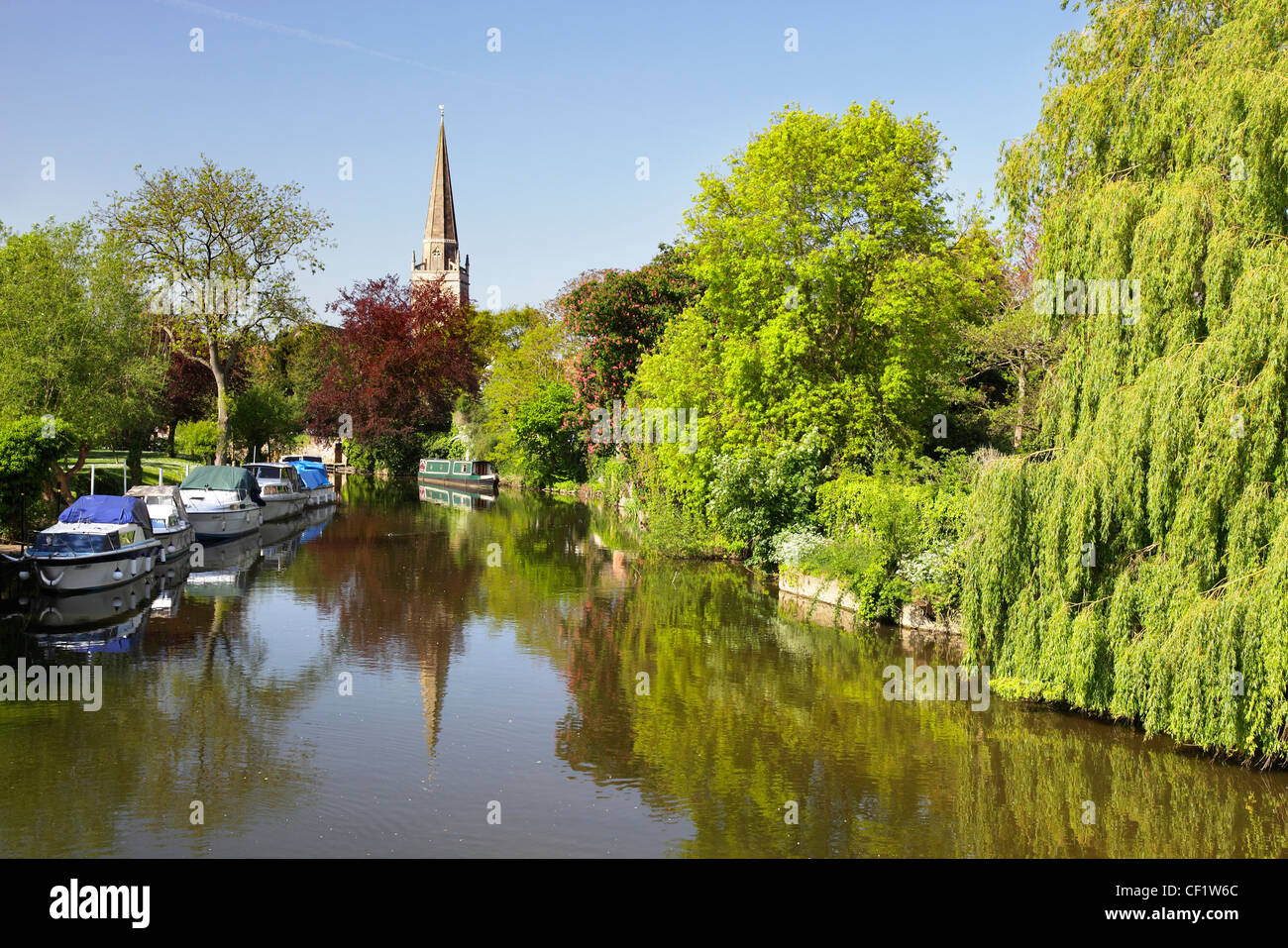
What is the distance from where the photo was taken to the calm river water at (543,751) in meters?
11.3

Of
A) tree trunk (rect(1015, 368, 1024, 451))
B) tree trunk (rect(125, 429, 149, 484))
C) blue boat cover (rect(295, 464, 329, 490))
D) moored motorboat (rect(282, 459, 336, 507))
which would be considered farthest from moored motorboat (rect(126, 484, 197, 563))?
tree trunk (rect(1015, 368, 1024, 451))

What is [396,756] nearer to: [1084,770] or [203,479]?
[1084,770]

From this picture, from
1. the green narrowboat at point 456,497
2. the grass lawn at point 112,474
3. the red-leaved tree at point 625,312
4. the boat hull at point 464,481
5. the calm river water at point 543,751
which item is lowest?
the calm river water at point 543,751

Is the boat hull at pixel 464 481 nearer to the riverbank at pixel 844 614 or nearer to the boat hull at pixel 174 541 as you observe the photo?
the boat hull at pixel 174 541

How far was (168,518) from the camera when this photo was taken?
3097cm

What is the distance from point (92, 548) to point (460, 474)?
49.4 meters

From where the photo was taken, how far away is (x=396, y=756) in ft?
45.3

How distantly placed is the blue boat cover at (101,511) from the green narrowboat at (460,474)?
42.1m

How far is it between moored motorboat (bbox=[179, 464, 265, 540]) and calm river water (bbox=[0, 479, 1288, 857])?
36.8 ft

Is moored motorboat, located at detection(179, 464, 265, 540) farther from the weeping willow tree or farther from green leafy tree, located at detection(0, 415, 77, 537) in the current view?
the weeping willow tree

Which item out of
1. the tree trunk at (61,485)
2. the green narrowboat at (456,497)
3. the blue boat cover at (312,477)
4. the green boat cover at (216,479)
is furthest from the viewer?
the green narrowboat at (456,497)

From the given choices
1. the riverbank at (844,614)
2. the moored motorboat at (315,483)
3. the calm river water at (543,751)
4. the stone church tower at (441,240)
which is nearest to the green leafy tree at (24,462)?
the calm river water at (543,751)

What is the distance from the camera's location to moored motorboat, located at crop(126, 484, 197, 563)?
98.5 feet
